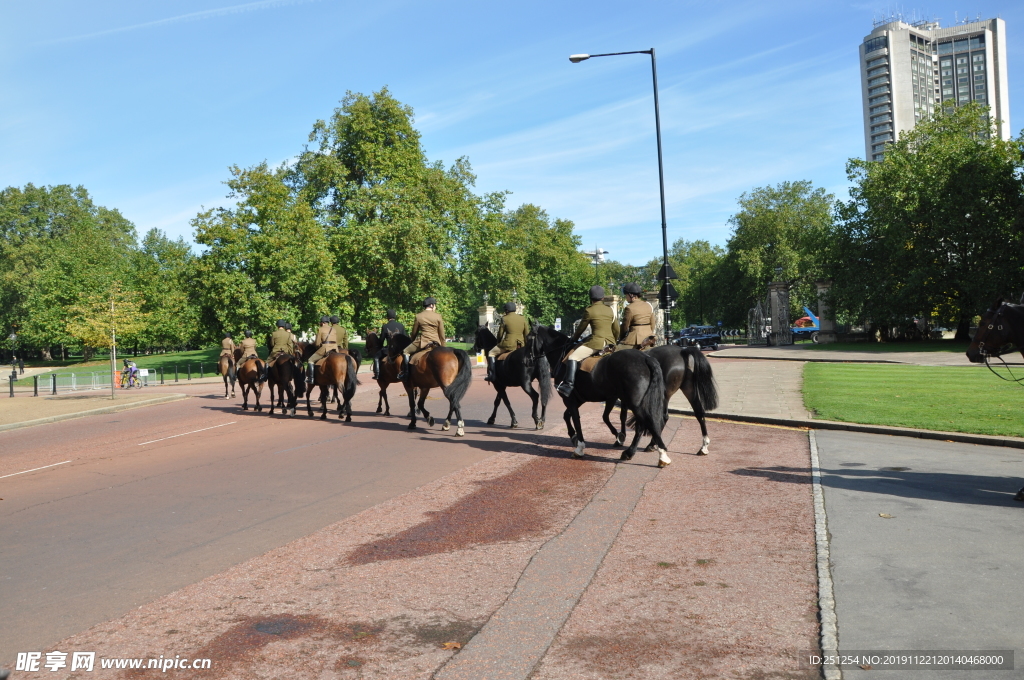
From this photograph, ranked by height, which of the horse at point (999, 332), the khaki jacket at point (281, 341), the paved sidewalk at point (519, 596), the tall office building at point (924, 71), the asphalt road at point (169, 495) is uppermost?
the tall office building at point (924, 71)

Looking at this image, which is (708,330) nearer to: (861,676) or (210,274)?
(210,274)

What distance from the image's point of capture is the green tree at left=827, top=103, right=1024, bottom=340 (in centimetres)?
3922

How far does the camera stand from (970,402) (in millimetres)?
15000

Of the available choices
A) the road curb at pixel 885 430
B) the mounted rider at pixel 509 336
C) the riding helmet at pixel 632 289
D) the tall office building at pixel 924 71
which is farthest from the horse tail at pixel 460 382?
the tall office building at pixel 924 71

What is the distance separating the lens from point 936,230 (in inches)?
1619

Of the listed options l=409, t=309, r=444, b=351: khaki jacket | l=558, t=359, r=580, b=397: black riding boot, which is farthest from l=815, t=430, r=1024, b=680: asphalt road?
l=409, t=309, r=444, b=351: khaki jacket

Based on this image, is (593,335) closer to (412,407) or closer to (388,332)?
(412,407)

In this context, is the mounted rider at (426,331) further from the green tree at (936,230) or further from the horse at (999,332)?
the green tree at (936,230)

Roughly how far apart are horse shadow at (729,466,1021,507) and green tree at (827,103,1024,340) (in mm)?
34505

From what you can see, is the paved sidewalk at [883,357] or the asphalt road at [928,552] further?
the paved sidewalk at [883,357]

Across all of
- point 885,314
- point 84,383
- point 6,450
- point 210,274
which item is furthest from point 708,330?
point 6,450

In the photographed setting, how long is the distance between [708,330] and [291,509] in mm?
55598

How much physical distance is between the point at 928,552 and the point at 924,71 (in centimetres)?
20161

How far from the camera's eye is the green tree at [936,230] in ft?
129
